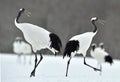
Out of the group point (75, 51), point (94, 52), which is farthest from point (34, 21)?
point (75, 51)

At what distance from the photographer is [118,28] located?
19688 mm

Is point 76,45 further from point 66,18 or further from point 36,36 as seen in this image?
point 66,18

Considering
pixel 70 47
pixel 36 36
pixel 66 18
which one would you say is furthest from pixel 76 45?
pixel 66 18

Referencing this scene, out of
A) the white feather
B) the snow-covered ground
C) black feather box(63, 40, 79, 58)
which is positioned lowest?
the snow-covered ground

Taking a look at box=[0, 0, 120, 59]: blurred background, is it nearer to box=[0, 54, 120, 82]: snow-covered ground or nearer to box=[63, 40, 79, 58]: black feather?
box=[0, 54, 120, 82]: snow-covered ground

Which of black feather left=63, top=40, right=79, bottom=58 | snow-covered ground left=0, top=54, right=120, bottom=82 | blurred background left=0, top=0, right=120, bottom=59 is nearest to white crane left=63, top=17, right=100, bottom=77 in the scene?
black feather left=63, top=40, right=79, bottom=58

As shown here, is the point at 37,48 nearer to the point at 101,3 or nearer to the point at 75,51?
the point at 75,51

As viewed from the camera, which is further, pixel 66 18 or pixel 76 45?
pixel 66 18

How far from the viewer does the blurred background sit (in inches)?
779

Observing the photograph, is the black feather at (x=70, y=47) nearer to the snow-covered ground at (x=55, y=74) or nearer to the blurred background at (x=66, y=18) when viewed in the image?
the snow-covered ground at (x=55, y=74)

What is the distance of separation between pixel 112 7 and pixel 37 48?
12.5 meters

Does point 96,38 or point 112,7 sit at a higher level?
point 112,7

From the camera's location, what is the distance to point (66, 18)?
20453 millimetres

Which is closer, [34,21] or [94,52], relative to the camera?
[94,52]
